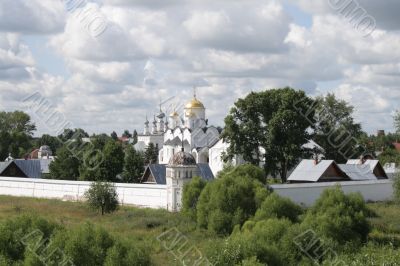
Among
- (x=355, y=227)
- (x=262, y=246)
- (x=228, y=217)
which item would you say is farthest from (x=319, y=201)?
(x=262, y=246)

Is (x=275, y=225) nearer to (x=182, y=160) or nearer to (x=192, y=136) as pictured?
(x=182, y=160)

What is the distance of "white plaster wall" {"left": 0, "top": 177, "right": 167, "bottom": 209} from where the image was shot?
105ft

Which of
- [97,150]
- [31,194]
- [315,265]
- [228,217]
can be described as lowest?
[315,265]

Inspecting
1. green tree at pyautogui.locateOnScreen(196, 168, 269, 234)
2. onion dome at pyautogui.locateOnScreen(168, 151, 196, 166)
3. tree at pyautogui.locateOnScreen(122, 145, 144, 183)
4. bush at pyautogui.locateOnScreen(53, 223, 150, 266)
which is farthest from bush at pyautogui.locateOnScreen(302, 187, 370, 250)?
tree at pyautogui.locateOnScreen(122, 145, 144, 183)

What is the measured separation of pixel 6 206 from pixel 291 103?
1781 centimetres

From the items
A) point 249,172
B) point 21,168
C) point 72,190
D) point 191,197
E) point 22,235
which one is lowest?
point 22,235

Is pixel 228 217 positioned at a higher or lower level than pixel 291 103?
lower

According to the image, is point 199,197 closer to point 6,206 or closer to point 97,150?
point 6,206

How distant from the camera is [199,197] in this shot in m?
26.4

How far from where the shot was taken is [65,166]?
45.2m

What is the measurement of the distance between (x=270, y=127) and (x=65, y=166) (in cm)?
1537

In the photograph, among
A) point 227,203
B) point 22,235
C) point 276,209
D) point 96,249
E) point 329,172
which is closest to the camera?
point 96,249

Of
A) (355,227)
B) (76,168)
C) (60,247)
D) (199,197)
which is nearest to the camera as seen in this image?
(60,247)

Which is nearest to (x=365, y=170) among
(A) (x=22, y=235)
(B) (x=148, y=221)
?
(B) (x=148, y=221)
